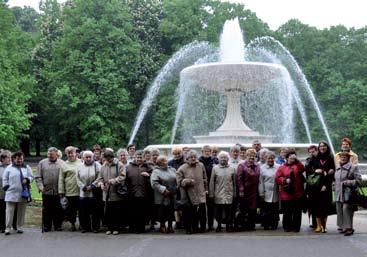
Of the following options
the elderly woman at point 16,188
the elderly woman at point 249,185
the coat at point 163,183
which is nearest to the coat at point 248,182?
the elderly woman at point 249,185

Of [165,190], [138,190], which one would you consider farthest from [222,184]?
[138,190]

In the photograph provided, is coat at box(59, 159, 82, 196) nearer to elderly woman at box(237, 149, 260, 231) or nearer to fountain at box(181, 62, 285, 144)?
elderly woman at box(237, 149, 260, 231)

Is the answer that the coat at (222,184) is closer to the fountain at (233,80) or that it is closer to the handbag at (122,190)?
the handbag at (122,190)

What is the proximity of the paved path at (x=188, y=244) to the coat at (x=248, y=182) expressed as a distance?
24.8 inches

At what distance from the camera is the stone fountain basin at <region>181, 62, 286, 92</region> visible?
20859 mm

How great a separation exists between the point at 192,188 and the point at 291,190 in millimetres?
1944

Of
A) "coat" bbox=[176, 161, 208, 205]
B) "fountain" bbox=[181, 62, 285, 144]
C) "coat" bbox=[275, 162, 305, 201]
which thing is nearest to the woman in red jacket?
"coat" bbox=[275, 162, 305, 201]

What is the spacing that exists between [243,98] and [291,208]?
2819cm

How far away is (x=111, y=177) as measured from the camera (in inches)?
443

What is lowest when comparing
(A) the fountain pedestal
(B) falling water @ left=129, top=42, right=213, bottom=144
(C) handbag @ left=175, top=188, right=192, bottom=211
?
(C) handbag @ left=175, top=188, right=192, bottom=211

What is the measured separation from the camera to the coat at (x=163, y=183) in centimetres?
1101

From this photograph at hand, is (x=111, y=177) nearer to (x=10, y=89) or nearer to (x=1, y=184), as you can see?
(x=1, y=184)

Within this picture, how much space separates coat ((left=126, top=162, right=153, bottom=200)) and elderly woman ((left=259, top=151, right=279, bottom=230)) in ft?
7.54

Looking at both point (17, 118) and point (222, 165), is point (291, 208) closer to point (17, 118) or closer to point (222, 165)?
point (222, 165)
